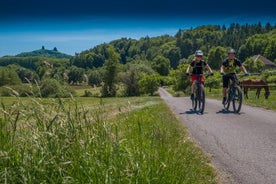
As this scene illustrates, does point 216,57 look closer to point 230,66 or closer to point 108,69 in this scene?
point 108,69

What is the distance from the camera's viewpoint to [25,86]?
4.75m

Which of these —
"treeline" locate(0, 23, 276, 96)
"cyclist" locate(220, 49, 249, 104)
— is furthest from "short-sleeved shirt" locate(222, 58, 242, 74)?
"treeline" locate(0, 23, 276, 96)

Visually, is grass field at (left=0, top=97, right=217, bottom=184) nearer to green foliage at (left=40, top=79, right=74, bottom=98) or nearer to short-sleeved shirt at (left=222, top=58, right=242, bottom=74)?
green foliage at (left=40, top=79, right=74, bottom=98)

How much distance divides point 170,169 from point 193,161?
182cm

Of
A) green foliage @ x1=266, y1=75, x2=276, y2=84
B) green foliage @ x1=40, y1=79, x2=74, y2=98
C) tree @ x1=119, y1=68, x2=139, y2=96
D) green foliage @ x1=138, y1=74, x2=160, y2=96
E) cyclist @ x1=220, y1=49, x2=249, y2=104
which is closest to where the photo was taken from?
green foliage @ x1=40, y1=79, x2=74, y2=98

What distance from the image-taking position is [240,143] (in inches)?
310

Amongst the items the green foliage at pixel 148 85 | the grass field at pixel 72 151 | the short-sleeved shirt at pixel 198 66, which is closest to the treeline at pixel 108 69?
the green foliage at pixel 148 85

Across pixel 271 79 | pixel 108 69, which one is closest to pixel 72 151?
pixel 271 79

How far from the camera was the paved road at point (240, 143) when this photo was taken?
18.7ft

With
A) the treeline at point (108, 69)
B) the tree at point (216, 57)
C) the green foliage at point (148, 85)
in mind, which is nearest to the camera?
the treeline at point (108, 69)

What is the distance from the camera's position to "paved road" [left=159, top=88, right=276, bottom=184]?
5.71 meters

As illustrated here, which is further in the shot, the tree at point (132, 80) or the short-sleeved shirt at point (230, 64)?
the tree at point (132, 80)

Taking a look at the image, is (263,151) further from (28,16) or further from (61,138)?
(28,16)

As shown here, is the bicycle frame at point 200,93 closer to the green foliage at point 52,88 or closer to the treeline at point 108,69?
the treeline at point 108,69
